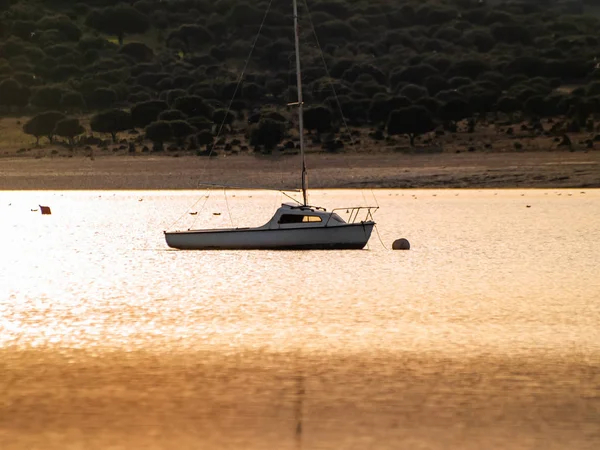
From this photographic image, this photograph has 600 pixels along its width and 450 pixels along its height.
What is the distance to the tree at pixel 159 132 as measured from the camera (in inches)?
3482

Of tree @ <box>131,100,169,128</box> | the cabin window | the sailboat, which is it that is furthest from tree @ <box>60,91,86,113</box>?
the cabin window

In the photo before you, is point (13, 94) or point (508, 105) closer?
point (508, 105)

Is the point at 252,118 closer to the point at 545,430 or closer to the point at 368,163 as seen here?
the point at 368,163

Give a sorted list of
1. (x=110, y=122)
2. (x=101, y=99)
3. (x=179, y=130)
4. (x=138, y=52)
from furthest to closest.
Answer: (x=138, y=52) → (x=101, y=99) → (x=110, y=122) → (x=179, y=130)

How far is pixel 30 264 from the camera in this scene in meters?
35.8

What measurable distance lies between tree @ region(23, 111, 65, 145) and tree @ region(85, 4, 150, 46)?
5426 cm

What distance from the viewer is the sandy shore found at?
228ft

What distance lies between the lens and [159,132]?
88.7m

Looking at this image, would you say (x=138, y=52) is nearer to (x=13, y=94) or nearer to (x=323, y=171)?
(x=13, y=94)

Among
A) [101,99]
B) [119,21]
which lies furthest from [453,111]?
[119,21]

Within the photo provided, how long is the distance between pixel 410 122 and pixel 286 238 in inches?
2104

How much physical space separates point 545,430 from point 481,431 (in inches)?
34.4

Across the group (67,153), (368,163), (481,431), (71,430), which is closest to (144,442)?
(71,430)

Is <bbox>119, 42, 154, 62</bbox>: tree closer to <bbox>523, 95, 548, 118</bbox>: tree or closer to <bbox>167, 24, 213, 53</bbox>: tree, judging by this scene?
<bbox>167, 24, 213, 53</bbox>: tree
